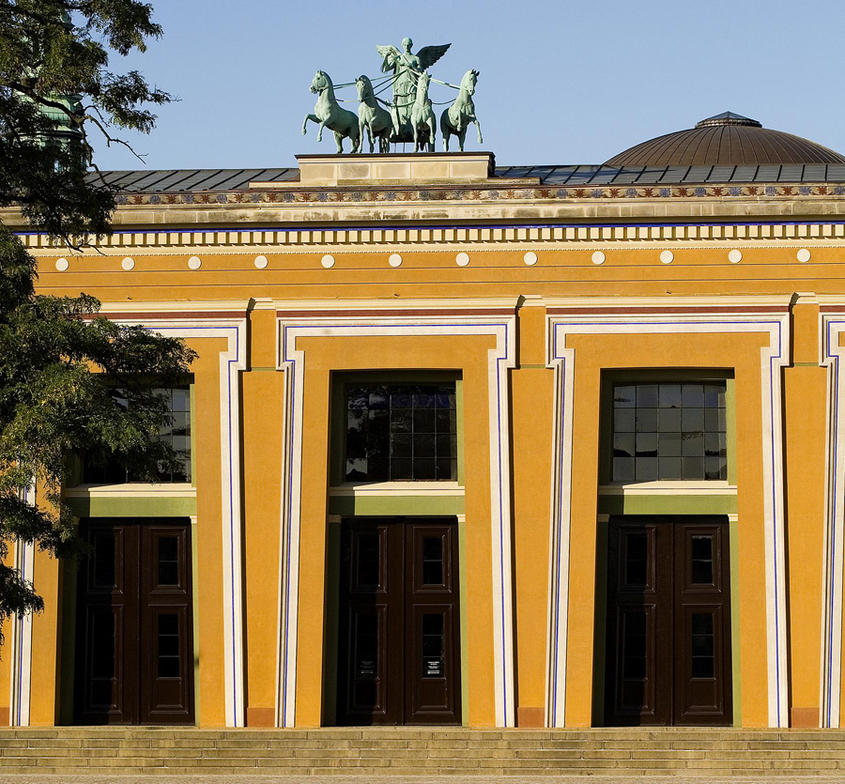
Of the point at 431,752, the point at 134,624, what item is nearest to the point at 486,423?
the point at 431,752

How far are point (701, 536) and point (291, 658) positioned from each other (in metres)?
7.55

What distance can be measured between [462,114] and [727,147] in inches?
693

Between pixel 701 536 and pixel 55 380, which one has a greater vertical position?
pixel 55 380

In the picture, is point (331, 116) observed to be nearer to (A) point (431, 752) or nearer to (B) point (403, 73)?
(B) point (403, 73)

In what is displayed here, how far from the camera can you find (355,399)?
29.6m

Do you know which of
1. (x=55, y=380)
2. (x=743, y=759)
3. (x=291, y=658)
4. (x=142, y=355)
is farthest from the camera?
(x=291, y=658)

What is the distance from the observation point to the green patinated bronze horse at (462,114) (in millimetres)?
30453

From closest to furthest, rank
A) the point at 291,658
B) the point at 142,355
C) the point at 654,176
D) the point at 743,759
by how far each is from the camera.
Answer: the point at 142,355, the point at 743,759, the point at 291,658, the point at 654,176

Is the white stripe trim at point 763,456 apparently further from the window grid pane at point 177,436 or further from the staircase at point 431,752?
the window grid pane at point 177,436

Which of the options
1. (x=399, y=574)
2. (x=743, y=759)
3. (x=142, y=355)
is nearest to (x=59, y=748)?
(x=399, y=574)

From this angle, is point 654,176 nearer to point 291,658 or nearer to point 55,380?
point 291,658

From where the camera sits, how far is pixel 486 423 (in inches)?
1128

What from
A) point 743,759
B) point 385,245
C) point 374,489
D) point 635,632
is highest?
point 385,245

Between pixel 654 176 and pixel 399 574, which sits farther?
pixel 654 176
